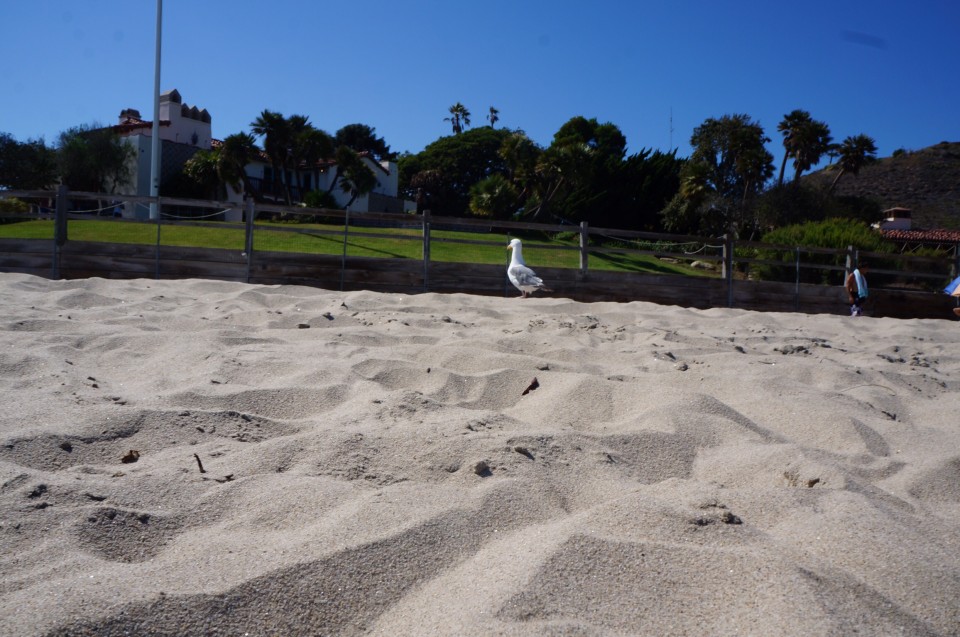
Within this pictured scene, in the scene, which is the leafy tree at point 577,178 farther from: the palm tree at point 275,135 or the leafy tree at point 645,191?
the palm tree at point 275,135

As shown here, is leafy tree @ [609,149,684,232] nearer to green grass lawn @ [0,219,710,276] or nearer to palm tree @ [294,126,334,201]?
green grass lawn @ [0,219,710,276]

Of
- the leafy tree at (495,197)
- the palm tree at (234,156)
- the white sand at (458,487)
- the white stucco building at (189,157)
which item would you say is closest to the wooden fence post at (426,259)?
the white sand at (458,487)

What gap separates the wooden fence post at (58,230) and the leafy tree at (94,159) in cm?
2937

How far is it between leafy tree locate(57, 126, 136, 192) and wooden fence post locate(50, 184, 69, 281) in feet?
96.4

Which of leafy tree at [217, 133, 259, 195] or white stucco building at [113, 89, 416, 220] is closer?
leafy tree at [217, 133, 259, 195]

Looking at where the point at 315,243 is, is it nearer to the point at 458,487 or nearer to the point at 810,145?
the point at 458,487

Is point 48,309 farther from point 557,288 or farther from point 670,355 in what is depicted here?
point 557,288

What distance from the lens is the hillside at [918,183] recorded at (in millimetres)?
49594

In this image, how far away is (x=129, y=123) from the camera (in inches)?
1607

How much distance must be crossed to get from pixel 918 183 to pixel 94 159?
2292 inches

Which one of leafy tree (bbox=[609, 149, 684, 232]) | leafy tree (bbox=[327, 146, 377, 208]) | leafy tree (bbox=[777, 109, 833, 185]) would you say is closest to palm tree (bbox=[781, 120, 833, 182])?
leafy tree (bbox=[777, 109, 833, 185])

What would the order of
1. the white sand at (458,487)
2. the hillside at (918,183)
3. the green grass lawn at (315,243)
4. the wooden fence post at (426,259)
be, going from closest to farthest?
1. the white sand at (458,487)
2. the wooden fence post at (426,259)
3. the green grass lawn at (315,243)
4. the hillside at (918,183)

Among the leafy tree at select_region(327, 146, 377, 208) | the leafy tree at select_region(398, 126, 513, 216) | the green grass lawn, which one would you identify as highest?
the leafy tree at select_region(398, 126, 513, 216)

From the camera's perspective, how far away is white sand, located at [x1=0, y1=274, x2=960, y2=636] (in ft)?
5.30
